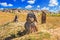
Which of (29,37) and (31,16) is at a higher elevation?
(31,16)

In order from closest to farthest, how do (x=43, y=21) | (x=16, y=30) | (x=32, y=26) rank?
(x=32, y=26), (x=16, y=30), (x=43, y=21)

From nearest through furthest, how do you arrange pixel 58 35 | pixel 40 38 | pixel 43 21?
1. pixel 40 38
2. pixel 58 35
3. pixel 43 21

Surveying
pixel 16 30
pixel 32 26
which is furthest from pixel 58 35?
pixel 16 30

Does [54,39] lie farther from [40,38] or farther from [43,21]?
[43,21]

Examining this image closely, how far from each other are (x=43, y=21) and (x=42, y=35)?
14.4 meters

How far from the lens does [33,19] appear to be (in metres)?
29.0

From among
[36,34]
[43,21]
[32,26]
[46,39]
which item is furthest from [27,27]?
[43,21]

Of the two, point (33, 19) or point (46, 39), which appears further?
point (33, 19)

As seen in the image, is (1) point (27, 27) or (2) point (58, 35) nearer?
(2) point (58, 35)

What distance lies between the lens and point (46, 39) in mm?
25219

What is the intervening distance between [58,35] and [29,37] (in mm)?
4034

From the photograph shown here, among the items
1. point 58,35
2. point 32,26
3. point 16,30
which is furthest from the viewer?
point 16,30

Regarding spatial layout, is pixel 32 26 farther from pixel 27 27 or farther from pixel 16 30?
pixel 16 30

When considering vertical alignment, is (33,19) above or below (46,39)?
above
